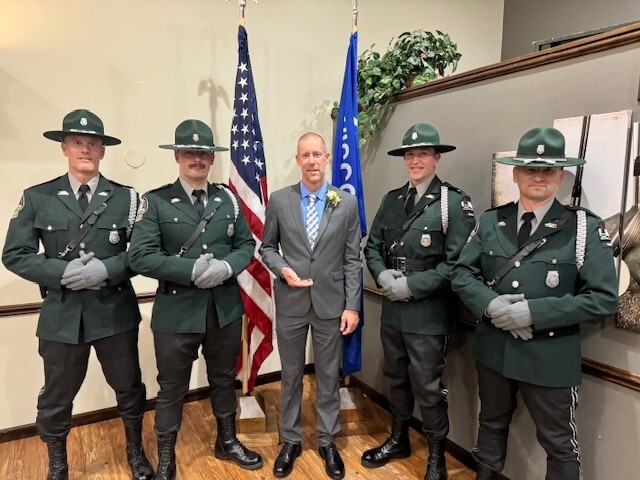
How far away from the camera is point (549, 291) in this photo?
1774mm

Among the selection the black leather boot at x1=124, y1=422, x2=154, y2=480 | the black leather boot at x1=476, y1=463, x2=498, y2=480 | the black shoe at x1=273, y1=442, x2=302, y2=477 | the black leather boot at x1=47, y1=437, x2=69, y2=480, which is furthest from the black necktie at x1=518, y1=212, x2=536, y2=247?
the black leather boot at x1=47, y1=437, x2=69, y2=480

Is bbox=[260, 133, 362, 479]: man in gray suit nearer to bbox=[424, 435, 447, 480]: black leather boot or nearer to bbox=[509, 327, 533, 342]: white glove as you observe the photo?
bbox=[424, 435, 447, 480]: black leather boot

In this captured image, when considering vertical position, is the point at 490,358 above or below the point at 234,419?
above

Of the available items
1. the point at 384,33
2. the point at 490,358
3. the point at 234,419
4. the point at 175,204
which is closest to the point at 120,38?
the point at 175,204

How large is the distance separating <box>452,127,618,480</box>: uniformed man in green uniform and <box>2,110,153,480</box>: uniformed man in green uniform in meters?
1.65

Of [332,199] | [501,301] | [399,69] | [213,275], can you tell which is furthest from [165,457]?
[399,69]

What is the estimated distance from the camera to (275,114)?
336cm

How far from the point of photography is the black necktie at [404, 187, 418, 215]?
2357 mm

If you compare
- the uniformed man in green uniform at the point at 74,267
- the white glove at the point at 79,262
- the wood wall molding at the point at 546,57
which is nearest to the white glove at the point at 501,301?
the wood wall molding at the point at 546,57

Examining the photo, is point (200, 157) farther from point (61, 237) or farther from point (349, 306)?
point (349, 306)

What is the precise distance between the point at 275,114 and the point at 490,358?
2.30 meters

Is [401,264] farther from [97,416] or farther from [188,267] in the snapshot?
[97,416]

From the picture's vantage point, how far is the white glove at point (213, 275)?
2111mm

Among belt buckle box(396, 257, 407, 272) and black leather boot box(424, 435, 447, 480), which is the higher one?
belt buckle box(396, 257, 407, 272)
